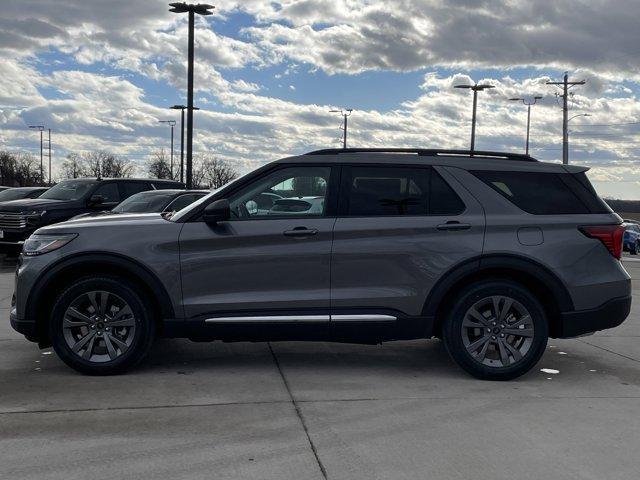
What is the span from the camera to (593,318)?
5625 mm

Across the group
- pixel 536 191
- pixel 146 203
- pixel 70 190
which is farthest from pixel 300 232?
pixel 70 190

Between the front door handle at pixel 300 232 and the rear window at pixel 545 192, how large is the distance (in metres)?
1.42

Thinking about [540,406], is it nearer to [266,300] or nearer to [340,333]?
[340,333]

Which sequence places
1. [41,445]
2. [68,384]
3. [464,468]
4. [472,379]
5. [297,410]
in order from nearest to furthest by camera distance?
[464,468] < [41,445] < [297,410] < [68,384] < [472,379]

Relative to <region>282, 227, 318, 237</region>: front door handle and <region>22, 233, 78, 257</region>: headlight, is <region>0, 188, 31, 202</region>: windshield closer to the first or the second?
<region>22, 233, 78, 257</region>: headlight

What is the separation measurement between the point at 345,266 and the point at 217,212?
1066 millimetres

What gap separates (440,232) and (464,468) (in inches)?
86.7

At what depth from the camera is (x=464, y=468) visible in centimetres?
376

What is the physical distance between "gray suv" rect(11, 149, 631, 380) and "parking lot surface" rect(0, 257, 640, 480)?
1.26 feet

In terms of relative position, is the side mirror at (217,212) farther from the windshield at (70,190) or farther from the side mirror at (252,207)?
the windshield at (70,190)

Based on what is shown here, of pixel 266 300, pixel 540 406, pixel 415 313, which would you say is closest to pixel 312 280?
pixel 266 300

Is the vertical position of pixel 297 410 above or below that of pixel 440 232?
below

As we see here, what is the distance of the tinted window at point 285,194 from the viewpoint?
18.3 feet

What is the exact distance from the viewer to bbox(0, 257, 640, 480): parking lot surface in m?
3.77
